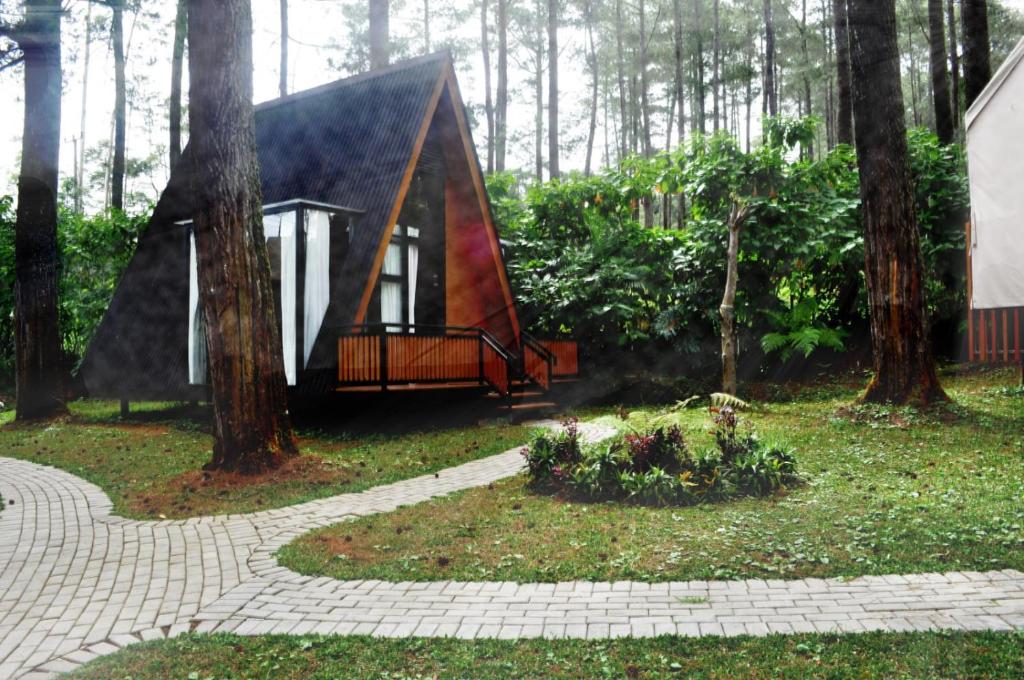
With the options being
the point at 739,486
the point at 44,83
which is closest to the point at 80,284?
the point at 44,83

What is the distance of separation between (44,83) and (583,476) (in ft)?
46.1

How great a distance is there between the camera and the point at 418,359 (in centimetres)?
1165

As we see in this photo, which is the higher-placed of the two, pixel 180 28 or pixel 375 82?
pixel 180 28

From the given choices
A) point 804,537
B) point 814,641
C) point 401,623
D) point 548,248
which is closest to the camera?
point 814,641

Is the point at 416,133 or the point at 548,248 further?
the point at 548,248

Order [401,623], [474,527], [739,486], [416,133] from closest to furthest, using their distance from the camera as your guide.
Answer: [401,623] → [474,527] → [739,486] → [416,133]

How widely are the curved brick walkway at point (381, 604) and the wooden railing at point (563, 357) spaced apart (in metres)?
9.54

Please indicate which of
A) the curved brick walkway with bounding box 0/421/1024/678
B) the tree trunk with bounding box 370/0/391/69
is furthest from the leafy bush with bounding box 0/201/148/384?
the curved brick walkway with bounding box 0/421/1024/678

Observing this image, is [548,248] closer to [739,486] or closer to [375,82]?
[375,82]

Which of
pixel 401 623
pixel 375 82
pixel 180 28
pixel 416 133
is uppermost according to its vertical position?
pixel 180 28

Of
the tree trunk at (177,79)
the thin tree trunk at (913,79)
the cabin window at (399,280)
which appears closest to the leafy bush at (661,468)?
the cabin window at (399,280)

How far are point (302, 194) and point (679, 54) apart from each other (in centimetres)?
1994

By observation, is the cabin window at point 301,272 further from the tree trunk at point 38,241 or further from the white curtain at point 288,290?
the tree trunk at point 38,241

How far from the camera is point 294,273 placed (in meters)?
11.4
